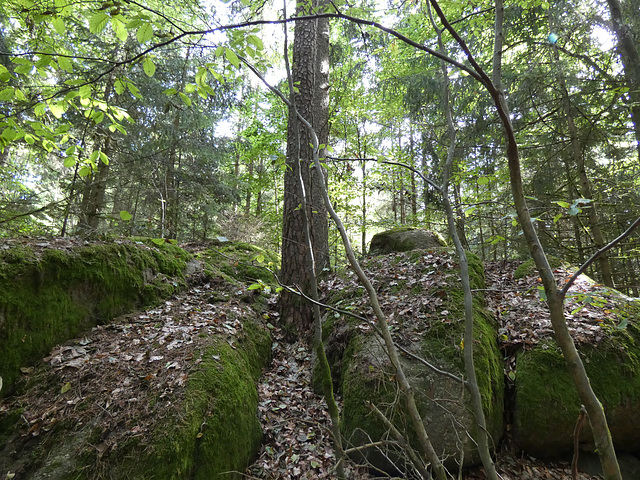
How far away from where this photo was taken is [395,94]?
9820 millimetres

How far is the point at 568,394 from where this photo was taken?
3.10 metres

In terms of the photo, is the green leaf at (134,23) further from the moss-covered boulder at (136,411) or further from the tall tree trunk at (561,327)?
the moss-covered boulder at (136,411)

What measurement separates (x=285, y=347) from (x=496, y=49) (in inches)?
162

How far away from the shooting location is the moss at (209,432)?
7.48 feet

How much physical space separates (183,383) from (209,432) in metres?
0.50

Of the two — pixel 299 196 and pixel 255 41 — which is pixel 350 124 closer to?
pixel 299 196

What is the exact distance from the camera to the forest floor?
8.46ft

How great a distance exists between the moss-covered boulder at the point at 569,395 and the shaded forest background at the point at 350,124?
1148mm

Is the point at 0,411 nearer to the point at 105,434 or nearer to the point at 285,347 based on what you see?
the point at 105,434

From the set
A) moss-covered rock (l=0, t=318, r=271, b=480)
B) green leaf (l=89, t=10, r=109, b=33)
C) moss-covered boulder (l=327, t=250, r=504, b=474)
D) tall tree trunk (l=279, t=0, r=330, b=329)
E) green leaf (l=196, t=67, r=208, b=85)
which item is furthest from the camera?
tall tree trunk (l=279, t=0, r=330, b=329)

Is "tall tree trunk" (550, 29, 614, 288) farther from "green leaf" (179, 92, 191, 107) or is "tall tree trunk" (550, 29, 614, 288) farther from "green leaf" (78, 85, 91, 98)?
"green leaf" (78, 85, 91, 98)

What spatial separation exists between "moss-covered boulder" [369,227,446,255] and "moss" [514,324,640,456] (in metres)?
3.07

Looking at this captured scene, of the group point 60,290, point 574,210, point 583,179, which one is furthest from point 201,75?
point 583,179

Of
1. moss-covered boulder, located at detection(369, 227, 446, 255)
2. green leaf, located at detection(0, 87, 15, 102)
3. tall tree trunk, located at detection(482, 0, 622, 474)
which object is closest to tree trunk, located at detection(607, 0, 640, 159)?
moss-covered boulder, located at detection(369, 227, 446, 255)
